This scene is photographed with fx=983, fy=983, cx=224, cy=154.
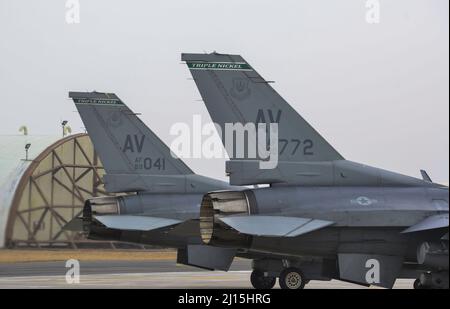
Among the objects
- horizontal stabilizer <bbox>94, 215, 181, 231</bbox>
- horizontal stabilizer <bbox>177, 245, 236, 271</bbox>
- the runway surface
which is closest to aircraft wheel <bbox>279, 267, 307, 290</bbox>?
horizontal stabilizer <bbox>177, 245, 236, 271</bbox>

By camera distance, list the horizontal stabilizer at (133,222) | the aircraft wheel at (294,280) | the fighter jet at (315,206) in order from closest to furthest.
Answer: the fighter jet at (315,206)
the aircraft wheel at (294,280)
the horizontal stabilizer at (133,222)

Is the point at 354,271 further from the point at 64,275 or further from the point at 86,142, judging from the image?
the point at 86,142

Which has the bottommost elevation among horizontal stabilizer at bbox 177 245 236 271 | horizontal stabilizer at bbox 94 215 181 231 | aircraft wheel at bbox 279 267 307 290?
aircraft wheel at bbox 279 267 307 290

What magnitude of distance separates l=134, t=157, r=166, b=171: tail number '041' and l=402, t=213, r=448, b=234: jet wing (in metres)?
9.32

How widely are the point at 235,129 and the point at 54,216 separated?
102 ft

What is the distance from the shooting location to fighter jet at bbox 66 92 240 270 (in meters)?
22.4

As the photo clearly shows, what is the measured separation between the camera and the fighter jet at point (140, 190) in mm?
22391

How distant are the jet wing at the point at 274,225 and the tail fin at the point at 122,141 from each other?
827 centimetres

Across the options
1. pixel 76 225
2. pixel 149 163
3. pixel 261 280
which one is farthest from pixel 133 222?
pixel 76 225

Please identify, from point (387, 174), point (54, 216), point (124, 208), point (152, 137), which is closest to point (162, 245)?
point (124, 208)

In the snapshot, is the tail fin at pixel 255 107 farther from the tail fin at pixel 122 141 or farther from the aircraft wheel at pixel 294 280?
the tail fin at pixel 122 141

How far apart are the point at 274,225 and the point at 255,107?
2542 mm

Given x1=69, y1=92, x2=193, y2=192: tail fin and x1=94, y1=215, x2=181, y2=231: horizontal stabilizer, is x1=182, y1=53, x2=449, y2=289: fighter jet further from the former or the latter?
x1=69, y1=92, x2=193, y2=192: tail fin

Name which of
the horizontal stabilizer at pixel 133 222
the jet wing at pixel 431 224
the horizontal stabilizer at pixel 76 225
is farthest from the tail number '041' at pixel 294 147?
the horizontal stabilizer at pixel 76 225
